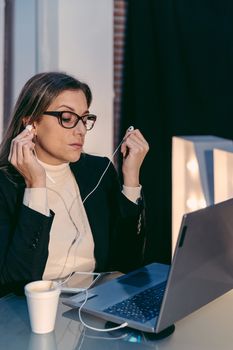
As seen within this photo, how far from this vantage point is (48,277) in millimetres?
1601

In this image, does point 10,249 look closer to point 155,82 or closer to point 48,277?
point 48,277

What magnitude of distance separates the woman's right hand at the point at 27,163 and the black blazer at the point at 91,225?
0.32 feet

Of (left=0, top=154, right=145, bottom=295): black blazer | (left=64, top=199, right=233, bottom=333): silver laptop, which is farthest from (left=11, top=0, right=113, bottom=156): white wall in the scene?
(left=64, top=199, right=233, bottom=333): silver laptop

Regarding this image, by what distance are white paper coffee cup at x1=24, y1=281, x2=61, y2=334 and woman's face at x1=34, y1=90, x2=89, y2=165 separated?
2.00 feet

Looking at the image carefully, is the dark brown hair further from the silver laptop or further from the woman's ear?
the silver laptop

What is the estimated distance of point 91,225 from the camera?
1.79 metres

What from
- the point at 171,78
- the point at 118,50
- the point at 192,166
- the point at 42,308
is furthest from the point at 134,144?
the point at 118,50

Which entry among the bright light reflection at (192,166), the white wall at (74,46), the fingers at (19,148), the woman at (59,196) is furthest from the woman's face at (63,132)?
the white wall at (74,46)

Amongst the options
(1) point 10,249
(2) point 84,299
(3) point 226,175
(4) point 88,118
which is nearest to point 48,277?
(1) point 10,249

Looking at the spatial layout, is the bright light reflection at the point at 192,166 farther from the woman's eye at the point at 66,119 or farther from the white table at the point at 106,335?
the white table at the point at 106,335

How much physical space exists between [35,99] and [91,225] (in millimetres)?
446

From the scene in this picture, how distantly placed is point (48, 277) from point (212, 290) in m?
0.55

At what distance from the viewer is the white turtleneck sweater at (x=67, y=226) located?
1.65 metres

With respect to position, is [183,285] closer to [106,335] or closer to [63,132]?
[106,335]
